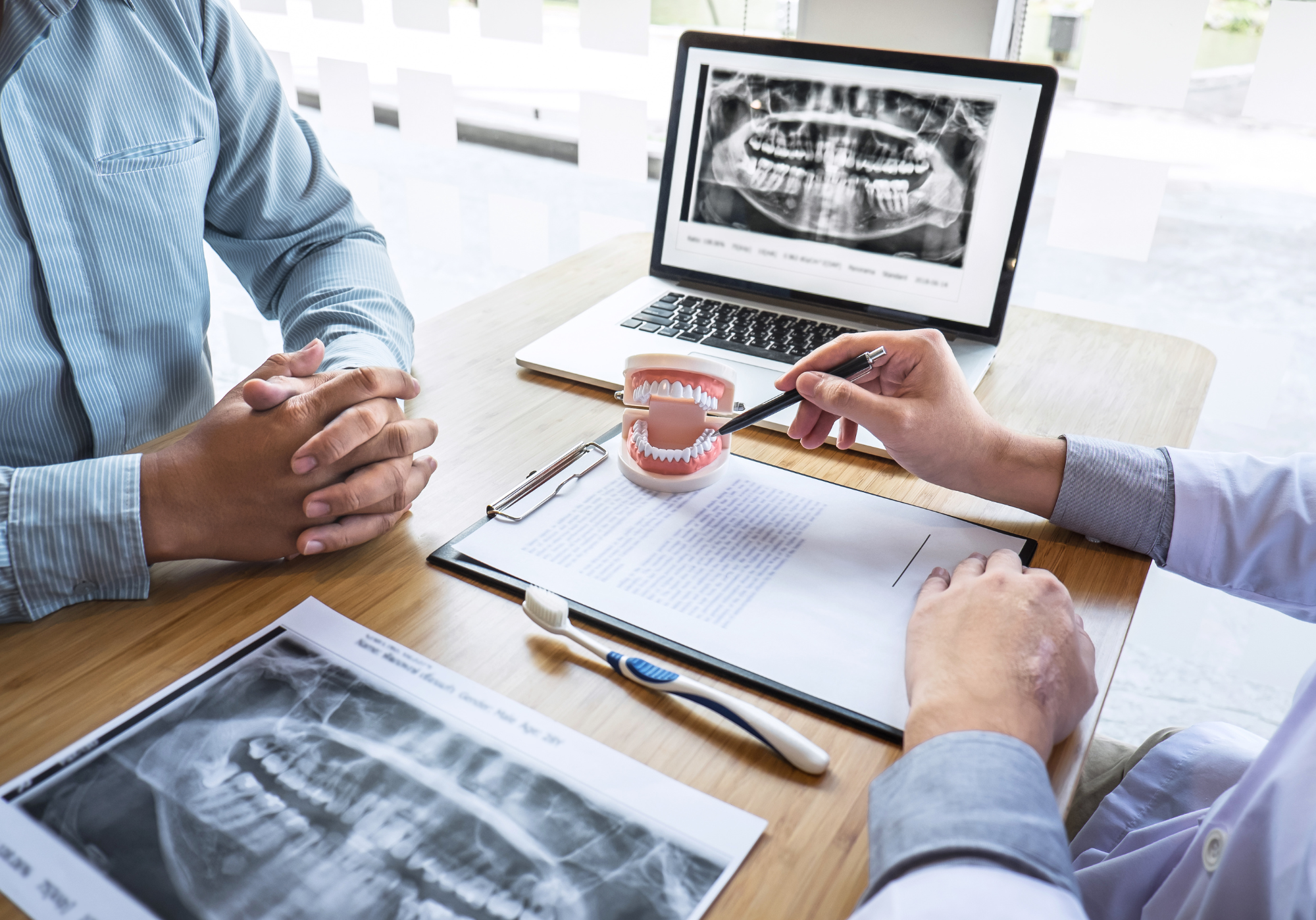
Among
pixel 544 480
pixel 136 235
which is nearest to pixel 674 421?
pixel 544 480

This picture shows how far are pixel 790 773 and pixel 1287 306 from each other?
2684 millimetres

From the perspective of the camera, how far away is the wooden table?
562mm

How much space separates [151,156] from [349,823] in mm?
798

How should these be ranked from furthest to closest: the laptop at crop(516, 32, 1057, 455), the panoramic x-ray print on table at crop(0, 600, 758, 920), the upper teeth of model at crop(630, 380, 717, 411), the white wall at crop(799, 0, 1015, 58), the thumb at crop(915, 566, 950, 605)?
the white wall at crop(799, 0, 1015, 58) < the laptop at crop(516, 32, 1057, 455) < the upper teeth of model at crop(630, 380, 717, 411) < the thumb at crop(915, 566, 950, 605) < the panoramic x-ray print on table at crop(0, 600, 758, 920)

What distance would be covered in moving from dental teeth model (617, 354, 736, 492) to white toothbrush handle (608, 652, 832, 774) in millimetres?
248

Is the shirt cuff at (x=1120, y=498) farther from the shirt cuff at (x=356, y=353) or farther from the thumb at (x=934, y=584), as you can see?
the shirt cuff at (x=356, y=353)

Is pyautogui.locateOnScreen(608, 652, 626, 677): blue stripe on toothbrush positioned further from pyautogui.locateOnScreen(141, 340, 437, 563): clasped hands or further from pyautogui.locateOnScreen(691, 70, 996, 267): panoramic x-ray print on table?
pyautogui.locateOnScreen(691, 70, 996, 267): panoramic x-ray print on table

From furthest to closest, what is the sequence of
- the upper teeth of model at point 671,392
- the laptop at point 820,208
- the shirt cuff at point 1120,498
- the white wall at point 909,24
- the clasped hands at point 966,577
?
the white wall at point 909,24, the laptop at point 820,208, the upper teeth of model at point 671,392, the shirt cuff at point 1120,498, the clasped hands at point 966,577

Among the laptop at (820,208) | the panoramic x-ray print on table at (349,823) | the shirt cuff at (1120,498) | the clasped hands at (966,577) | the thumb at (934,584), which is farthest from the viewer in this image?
the laptop at (820,208)

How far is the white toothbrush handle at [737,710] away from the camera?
58cm

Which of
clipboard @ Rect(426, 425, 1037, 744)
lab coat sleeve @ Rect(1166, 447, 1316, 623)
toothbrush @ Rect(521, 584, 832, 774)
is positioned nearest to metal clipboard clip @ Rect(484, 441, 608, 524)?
clipboard @ Rect(426, 425, 1037, 744)

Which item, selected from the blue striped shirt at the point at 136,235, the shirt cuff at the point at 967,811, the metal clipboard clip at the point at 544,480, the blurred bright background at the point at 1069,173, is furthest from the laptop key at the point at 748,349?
the shirt cuff at the point at 967,811

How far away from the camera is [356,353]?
0.95 meters

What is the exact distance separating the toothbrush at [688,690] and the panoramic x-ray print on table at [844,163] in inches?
27.1
